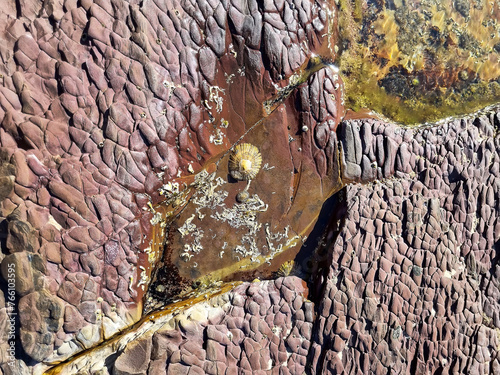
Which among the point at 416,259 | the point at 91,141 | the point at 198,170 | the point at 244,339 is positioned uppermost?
the point at 198,170

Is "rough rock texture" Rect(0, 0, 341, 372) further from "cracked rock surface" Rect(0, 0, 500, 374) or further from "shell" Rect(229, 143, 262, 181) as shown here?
"shell" Rect(229, 143, 262, 181)

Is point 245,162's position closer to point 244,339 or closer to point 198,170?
point 198,170

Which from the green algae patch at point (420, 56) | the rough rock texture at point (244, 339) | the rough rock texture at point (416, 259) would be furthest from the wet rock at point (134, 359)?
the green algae patch at point (420, 56)

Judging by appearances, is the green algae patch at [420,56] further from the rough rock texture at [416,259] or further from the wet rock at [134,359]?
the wet rock at [134,359]

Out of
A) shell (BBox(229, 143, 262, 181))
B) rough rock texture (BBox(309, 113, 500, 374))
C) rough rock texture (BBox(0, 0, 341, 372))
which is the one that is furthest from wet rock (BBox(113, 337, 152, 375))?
shell (BBox(229, 143, 262, 181))

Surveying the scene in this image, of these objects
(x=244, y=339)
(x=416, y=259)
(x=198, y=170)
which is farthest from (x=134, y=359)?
(x=416, y=259)

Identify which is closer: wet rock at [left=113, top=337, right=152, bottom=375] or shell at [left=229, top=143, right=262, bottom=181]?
wet rock at [left=113, top=337, right=152, bottom=375]
